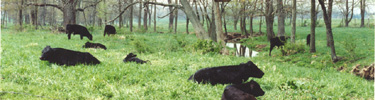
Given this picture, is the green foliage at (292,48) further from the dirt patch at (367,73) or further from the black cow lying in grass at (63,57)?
→ the black cow lying in grass at (63,57)

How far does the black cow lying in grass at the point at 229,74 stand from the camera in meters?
5.85

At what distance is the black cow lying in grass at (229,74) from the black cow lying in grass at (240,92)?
1.14 m

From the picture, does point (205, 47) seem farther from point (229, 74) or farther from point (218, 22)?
point (229, 74)

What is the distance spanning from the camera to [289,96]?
16.9ft

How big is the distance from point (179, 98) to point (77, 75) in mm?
2868

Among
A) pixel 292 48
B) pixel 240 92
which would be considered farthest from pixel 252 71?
pixel 292 48

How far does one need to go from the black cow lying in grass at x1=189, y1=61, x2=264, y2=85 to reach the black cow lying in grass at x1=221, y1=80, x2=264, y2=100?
1141 millimetres

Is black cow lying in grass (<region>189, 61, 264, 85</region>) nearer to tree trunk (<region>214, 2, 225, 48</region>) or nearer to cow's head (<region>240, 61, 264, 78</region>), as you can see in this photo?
cow's head (<region>240, 61, 264, 78</region>)

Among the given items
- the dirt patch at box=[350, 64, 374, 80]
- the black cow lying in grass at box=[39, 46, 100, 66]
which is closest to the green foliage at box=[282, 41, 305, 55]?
the dirt patch at box=[350, 64, 374, 80]

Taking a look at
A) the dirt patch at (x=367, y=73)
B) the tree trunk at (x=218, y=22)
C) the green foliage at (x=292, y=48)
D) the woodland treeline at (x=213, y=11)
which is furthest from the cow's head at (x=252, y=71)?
the green foliage at (x=292, y=48)

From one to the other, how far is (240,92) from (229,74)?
6.10 ft

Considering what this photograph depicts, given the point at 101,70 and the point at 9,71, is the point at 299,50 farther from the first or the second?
the point at 9,71

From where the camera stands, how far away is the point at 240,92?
4.15m

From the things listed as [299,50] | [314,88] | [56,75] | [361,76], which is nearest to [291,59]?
[299,50]
